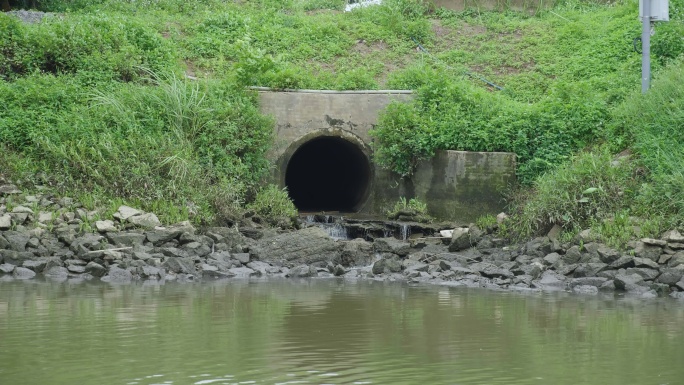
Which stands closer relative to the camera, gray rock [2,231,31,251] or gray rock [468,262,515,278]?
gray rock [468,262,515,278]

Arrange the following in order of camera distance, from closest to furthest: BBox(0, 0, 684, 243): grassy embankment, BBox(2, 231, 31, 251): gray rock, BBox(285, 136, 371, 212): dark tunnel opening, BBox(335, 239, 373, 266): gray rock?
BBox(2, 231, 31, 251): gray rock → BBox(335, 239, 373, 266): gray rock → BBox(0, 0, 684, 243): grassy embankment → BBox(285, 136, 371, 212): dark tunnel opening

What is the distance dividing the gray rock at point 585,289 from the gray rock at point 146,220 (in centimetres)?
618

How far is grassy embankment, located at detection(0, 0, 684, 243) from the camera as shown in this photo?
1495cm

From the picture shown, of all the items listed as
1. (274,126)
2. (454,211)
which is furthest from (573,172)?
(274,126)

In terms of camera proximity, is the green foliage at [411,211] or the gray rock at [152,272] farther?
the green foliage at [411,211]

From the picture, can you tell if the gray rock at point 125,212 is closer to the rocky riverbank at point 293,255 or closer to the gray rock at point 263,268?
the rocky riverbank at point 293,255

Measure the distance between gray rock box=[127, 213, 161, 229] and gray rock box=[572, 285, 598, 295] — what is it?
20.3 feet

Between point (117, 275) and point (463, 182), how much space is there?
651 centimetres

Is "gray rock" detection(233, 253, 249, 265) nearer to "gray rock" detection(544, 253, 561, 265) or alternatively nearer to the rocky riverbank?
the rocky riverbank

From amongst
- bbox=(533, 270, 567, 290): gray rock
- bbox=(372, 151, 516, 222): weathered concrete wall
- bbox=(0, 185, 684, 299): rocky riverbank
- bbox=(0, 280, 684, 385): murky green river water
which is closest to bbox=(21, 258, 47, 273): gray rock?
bbox=(0, 185, 684, 299): rocky riverbank

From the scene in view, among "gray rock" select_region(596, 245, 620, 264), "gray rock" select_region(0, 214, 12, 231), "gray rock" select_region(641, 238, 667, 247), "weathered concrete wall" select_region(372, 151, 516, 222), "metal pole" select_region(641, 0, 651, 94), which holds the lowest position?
"gray rock" select_region(596, 245, 620, 264)

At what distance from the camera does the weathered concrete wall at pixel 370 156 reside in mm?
16672

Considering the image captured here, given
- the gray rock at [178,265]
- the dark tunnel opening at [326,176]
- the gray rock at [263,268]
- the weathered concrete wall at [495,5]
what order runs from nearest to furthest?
the gray rock at [178,265], the gray rock at [263,268], the dark tunnel opening at [326,176], the weathered concrete wall at [495,5]

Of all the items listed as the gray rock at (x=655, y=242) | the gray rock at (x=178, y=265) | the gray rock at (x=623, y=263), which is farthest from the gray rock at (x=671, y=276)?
the gray rock at (x=178, y=265)
